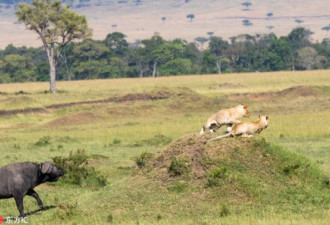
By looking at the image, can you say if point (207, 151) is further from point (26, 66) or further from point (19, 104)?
point (26, 66)

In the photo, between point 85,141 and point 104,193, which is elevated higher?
point 104,193

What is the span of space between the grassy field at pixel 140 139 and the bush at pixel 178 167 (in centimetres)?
32

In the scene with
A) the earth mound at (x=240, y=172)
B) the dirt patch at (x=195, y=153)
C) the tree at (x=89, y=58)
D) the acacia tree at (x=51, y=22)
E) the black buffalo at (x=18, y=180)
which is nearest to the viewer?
the earth mound at (x=240, y=172)

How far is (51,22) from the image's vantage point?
65.2 metres

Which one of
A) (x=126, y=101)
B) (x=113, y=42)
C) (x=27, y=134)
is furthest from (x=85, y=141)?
(x=113, y=42)

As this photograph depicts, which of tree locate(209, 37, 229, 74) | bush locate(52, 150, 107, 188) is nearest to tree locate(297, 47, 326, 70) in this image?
tree locate(209, 37, 229, 74)

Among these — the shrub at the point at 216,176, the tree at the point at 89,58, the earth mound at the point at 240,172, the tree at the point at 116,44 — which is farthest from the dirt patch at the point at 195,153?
the tree at the point at 116,44

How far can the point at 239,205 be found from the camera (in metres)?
13.7

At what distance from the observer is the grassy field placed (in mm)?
13578

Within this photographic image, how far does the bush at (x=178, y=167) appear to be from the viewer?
14375 millimetres

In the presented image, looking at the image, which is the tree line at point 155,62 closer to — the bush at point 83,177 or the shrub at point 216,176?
the bush at point 83,177

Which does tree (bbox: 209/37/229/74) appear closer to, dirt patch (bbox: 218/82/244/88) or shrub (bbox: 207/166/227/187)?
dirt patch (bbox: 218/82/244/88)

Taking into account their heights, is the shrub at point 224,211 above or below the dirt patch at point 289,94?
above

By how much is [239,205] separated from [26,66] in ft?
317
